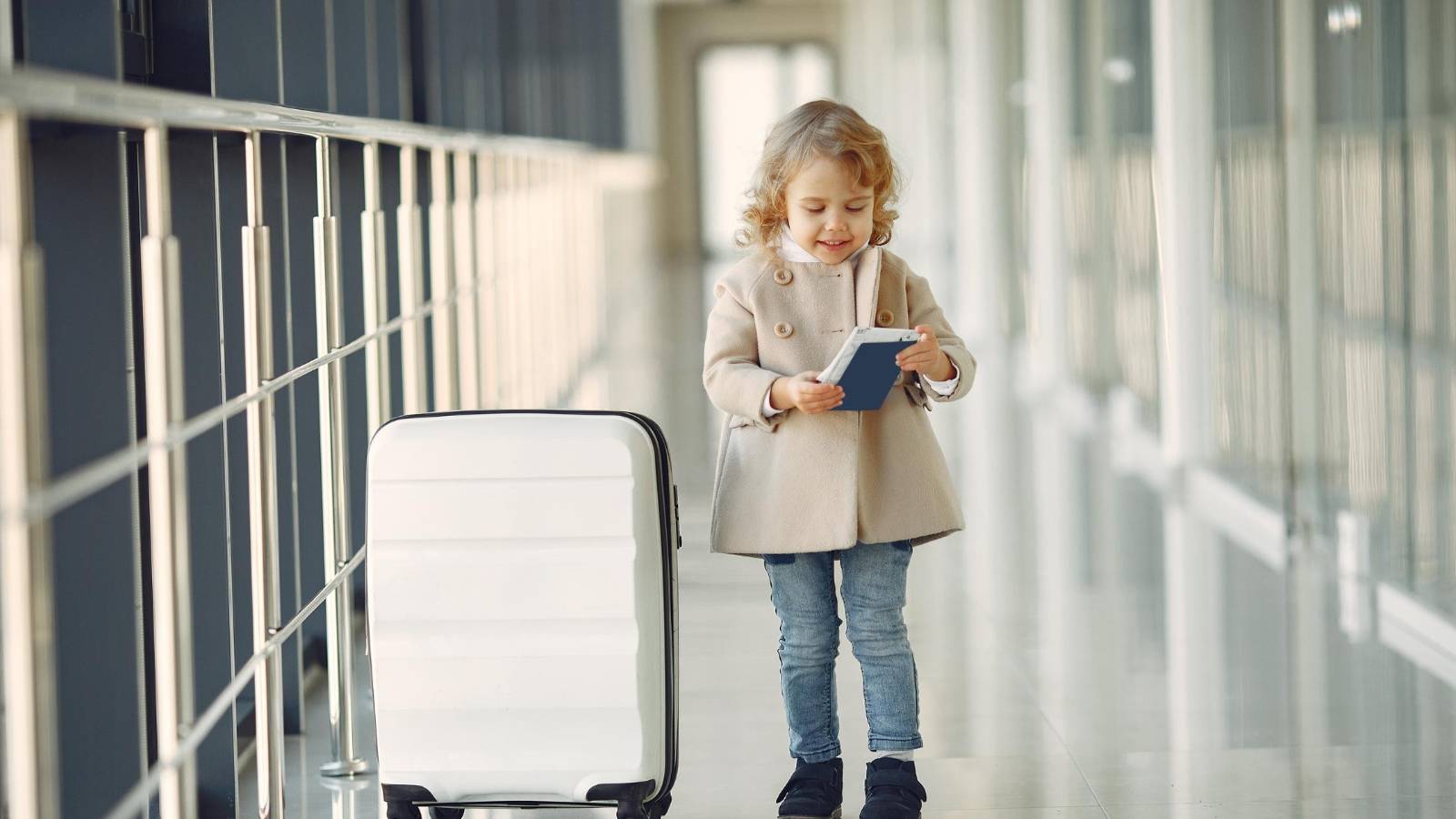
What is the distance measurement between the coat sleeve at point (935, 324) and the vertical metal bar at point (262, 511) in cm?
90

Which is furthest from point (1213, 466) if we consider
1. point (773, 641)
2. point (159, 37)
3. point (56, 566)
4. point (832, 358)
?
point (56, 566)

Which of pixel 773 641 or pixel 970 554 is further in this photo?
pixel 970 554

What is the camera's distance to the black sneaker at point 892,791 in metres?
2.43

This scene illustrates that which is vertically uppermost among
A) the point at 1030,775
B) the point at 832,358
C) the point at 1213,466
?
the point at 832,358

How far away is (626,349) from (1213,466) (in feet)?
15.6

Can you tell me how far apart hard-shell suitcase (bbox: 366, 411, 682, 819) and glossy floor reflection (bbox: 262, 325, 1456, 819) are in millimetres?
403

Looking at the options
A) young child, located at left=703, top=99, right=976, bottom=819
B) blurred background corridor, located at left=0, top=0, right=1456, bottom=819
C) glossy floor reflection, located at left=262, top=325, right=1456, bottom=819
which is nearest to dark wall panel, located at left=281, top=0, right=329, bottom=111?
blurred background corridor, located at left=0, top=0, right=1456, bottom=819

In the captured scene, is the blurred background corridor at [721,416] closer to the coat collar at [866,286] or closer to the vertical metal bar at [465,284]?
the vertical metal bar at [465,284]

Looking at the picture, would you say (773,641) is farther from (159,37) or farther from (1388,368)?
(159,37)

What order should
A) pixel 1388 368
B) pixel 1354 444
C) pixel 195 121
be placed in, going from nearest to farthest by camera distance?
pixel 195 121 < pixel 1388 368 < pixel 1354 444

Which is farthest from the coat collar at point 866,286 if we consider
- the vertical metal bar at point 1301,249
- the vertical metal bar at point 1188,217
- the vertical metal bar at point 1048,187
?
the vertical metal bar at point 1048,187

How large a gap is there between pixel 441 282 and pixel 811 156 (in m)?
2.13

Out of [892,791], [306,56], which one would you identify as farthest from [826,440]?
[306,56]

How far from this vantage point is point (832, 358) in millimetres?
2432
